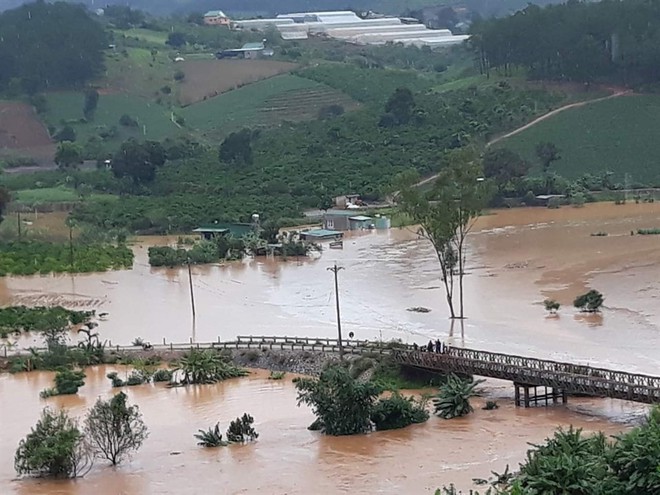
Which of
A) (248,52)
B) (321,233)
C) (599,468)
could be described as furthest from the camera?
(248,52)

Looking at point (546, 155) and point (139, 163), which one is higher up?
point (139, 163)

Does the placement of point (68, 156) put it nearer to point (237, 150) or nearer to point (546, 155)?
point (237, 150)

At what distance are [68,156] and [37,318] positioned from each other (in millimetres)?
41658

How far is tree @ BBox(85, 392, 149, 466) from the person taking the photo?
3011 centimetres

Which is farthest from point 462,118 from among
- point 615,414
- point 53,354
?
point 615,414

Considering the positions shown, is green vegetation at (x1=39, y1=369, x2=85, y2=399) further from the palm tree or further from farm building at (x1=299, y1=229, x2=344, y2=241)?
farm building at (x1=299, y1=229, x2=344, y2=241)

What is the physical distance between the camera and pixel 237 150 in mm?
82938

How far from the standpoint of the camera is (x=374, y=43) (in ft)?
449

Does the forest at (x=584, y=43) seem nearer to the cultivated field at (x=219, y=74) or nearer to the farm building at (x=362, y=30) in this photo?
the cultivated field at (x=219, y=74)

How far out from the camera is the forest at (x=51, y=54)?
346 feet

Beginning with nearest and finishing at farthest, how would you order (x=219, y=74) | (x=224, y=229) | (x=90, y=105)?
(x=224, y=229) < (x=90, y=105) < (x=219, y=74)

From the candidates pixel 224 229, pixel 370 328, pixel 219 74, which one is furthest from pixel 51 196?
pixel 370 328

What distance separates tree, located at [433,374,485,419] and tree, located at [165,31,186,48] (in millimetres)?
91332

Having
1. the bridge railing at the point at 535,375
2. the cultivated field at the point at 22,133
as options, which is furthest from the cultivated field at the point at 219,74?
the bridge railing at the point at 535,375
